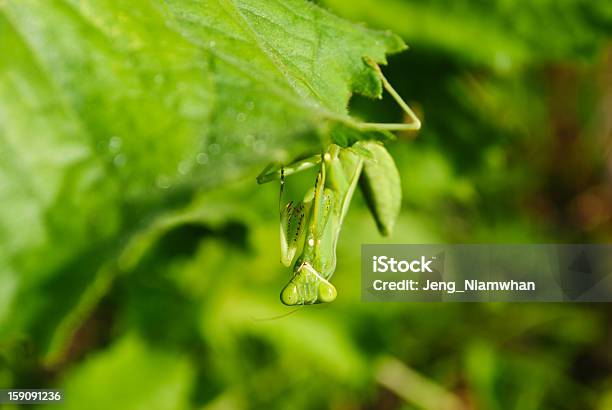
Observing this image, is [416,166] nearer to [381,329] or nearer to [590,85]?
[381,329]

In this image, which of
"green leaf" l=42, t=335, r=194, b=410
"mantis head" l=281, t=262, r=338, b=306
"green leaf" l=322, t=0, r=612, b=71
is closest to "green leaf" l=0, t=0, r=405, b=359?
"mantis head" l=281, t=262, r=338, b=306

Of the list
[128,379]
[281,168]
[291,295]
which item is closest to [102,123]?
[281,168]

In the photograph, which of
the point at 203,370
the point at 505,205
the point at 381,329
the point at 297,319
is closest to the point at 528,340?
the point at 505,205

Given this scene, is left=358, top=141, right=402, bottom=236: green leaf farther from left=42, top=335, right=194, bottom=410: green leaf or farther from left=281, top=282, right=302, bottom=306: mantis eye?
left=42, top=335, right=194, bottom=410: green leaf

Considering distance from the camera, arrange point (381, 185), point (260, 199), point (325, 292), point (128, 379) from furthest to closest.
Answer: point (128, 379)
point (260, 199)
point (325, 292)
point (381, 185)

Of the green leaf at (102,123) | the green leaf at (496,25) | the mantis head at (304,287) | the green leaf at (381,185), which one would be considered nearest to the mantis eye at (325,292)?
the mantis head at (304,287)

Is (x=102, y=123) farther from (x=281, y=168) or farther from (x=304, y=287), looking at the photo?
(x=304, y=287)

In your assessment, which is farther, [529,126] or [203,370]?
[529,126]
